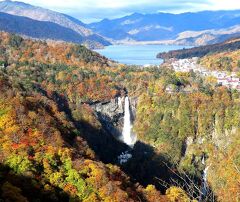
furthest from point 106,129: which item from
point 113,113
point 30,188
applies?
point 30,188

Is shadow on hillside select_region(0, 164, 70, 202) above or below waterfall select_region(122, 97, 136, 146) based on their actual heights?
above

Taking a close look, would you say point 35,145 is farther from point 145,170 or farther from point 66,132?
point 145,170

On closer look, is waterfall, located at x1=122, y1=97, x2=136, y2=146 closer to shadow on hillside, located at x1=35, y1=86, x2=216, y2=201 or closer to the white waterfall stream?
the white waterfall stream

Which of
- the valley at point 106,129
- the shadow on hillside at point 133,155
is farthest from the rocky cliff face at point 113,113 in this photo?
the shadow on hillside at point 133,155

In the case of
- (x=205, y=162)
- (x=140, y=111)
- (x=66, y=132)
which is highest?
(x=66, y=132)

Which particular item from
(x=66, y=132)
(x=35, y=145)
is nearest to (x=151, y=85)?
(x=66, y=132)

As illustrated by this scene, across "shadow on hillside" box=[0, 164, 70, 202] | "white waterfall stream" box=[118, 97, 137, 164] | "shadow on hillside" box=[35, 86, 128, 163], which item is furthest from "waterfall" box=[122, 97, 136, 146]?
"shadow on hillside" box=[0, 164, 70, 202]
